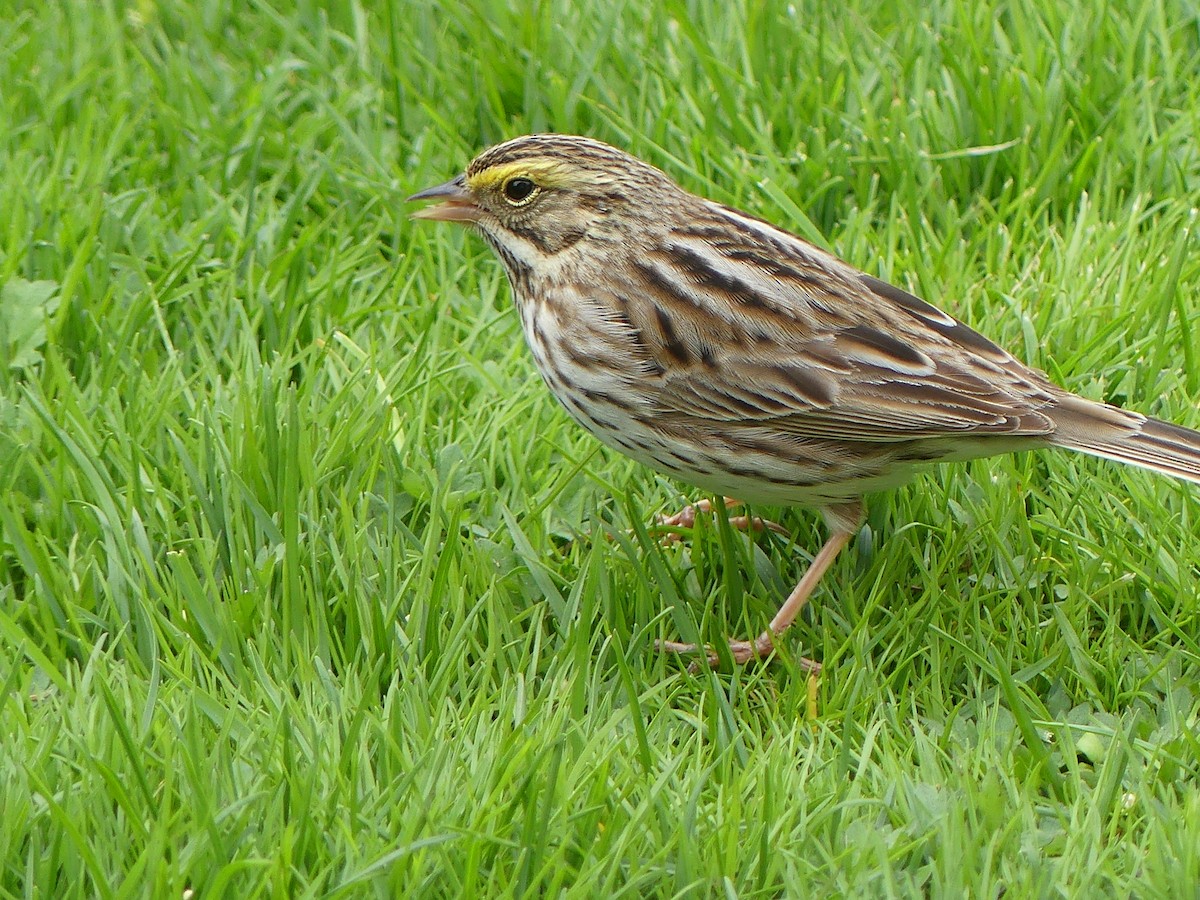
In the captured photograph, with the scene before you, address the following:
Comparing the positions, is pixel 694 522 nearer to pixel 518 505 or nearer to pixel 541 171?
pixel 518 505

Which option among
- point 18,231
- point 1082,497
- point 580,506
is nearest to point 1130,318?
point 1082,497

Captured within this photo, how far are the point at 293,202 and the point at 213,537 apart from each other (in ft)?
6.99

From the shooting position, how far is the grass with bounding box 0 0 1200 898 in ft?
13.7

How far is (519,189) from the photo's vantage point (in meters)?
5.64

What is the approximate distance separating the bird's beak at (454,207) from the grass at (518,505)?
0.67 meters

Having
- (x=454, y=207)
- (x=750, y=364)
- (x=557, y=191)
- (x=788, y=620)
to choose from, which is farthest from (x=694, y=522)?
(x=454, y=207)

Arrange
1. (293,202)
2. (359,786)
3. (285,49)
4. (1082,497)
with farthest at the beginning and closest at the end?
(285,49) < (293,202) < (1082,497) < (359,786)

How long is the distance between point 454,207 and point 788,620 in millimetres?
1862

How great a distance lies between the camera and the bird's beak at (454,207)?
5758 mm

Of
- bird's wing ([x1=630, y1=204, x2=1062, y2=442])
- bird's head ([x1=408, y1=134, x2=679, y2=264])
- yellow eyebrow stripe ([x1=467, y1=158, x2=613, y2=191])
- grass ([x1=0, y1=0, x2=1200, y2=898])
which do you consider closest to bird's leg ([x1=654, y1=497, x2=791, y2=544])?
grass ([x1=0, y1=0, x2=1200, y2=898])

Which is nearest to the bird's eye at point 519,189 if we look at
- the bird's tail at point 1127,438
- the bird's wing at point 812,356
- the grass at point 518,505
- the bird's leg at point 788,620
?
the bird's wing at point 812,356

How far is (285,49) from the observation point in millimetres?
8102

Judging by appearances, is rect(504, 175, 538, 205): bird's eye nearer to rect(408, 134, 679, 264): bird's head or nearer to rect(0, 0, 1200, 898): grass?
rect(408, 134, 679, 264): bird's head

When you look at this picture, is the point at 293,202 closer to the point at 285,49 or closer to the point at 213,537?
the point at 285,49
